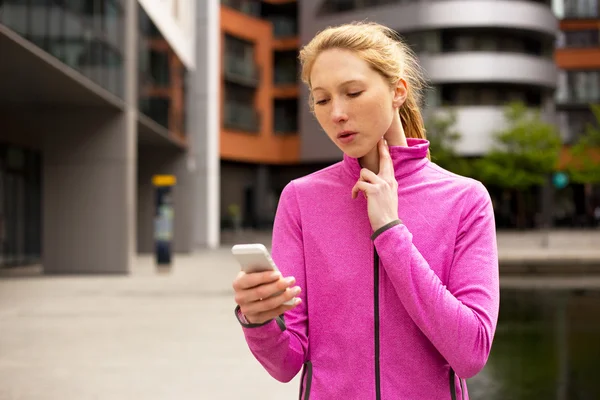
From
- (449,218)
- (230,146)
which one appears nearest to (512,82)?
(230,146)

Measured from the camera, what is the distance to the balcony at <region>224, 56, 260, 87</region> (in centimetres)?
4588

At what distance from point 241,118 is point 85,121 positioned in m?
29.0

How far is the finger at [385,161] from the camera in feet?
6.37

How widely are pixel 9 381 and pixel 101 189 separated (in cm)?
1226

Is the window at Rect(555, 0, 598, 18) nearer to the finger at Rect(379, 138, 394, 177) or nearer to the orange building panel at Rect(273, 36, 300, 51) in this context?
the orange building panel at Rect(273, 36, 300, 51)

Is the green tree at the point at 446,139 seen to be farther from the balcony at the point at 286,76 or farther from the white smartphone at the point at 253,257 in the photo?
the white smartphone at the point at 253,257

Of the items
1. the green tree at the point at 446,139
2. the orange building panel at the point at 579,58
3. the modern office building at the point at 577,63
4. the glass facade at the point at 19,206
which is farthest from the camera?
the orange building panel at the point at 579,58

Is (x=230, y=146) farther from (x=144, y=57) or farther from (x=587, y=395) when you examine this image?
(x=587, y=395)

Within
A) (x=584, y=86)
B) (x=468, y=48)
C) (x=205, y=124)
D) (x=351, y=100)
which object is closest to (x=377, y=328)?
(x=351, y=100)

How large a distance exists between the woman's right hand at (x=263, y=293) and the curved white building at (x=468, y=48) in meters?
45.9

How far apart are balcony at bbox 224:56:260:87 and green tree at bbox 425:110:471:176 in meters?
10.5

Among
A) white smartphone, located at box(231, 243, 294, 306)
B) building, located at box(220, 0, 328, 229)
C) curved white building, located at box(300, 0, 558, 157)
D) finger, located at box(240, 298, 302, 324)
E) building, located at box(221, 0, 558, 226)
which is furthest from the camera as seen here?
curved white building, located at box(300, 0, 558, 157)

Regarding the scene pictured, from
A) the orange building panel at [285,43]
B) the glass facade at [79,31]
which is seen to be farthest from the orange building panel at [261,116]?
the glass facade at [79,31]

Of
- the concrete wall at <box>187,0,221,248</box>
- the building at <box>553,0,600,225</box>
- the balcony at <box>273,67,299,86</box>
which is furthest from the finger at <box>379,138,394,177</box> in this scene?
the building at <box>553,0,600,225</box>
